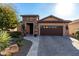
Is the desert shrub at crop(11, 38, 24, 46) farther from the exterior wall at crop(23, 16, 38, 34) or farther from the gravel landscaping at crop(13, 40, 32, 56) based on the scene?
the exterior wall at crop(23, 16, 38, 34)

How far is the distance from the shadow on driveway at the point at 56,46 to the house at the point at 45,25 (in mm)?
225

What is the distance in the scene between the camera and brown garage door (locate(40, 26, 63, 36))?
740 cm

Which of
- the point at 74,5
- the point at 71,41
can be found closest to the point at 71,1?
the point at 74,5

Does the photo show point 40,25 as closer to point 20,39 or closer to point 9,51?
point 20,39

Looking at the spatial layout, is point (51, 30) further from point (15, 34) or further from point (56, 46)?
point (15, 34)

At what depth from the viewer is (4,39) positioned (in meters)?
6.85

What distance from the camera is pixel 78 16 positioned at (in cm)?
696

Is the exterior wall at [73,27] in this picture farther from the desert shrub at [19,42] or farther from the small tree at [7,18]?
the small tree at [7,18]

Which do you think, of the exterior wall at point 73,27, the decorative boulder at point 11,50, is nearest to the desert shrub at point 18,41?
the decorative boulder at point 11,50

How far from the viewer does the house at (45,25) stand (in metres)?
7.15

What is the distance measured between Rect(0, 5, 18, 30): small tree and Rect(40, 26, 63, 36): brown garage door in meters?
1.02

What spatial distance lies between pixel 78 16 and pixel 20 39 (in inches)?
81.3

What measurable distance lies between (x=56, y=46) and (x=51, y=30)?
68 cm

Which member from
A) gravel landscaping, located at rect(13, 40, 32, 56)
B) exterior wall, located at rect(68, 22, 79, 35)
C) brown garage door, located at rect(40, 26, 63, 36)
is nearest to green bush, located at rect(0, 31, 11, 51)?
gravel landscaping, located at rect(13, 40, 32, 56)
